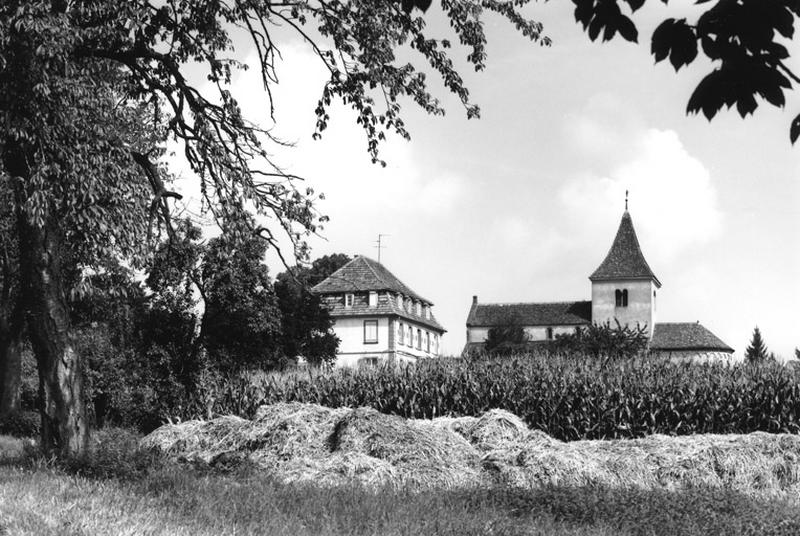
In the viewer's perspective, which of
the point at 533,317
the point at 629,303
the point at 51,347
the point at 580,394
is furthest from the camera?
the point at 533,317

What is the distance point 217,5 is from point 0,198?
36.7 feet

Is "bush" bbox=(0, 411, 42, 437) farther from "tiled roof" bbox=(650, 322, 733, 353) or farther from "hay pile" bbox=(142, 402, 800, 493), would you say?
"tiled roof" bbox=(650, 322, 733, 353)

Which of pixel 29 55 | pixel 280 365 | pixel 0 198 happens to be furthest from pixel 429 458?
pixel 280 365

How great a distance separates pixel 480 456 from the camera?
12938 millimetres

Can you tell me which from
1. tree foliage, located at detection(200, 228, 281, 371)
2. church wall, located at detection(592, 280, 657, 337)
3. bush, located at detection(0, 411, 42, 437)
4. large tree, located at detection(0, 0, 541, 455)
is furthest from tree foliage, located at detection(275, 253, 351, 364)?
church wall, located at detection(592, 280, 657, 337)

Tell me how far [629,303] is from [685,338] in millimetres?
5879

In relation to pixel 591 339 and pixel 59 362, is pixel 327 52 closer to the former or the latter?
A: pixel 59 362

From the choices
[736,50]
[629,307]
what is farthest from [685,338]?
[736,50]

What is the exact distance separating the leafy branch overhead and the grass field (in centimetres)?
435

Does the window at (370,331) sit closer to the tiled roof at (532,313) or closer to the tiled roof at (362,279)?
the tiled roof at (362,279)

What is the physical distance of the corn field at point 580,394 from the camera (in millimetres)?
18859

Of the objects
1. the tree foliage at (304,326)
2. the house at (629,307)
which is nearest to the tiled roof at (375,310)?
the house at (629,307)

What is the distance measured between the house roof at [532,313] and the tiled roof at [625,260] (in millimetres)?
5884

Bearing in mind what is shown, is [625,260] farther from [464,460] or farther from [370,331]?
[464,460]
